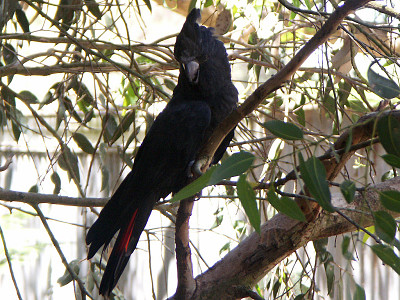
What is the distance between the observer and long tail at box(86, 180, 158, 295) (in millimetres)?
1288

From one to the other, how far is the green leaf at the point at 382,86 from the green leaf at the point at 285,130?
0.37ft

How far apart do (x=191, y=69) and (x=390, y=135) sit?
91 centimetres

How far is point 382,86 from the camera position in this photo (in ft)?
2.00

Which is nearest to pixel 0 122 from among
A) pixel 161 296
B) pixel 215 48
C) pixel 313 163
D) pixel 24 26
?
pixel 24 26

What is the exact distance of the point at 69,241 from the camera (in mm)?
2949

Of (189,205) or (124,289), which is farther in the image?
(124,289)

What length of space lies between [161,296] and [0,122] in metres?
1.60

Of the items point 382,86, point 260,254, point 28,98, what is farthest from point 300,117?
point 382,86

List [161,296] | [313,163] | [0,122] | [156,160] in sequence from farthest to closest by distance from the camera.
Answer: [161,296] < [0,122] < [156,160] < [313,163]

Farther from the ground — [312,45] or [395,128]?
[312,45]

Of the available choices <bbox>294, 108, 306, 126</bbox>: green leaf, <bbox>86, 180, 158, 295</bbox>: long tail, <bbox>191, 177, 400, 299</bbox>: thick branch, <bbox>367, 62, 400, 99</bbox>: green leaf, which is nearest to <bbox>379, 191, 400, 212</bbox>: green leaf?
<bbox>367, 62, 400, 99</bbox>: green leaf

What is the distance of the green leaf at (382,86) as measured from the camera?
60 centimetres

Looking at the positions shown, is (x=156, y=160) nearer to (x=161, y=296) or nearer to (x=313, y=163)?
(x=313, y=163)

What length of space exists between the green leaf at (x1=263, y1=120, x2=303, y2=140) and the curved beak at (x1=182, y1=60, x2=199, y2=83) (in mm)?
843
